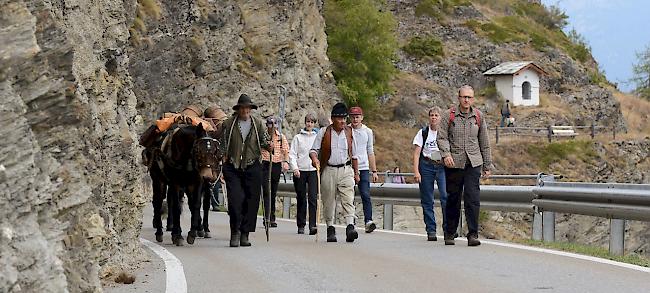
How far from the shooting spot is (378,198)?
70.9ft

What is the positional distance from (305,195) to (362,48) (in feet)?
164

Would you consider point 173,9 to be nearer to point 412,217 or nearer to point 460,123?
point 412,217

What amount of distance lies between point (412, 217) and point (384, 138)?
32208 millimetres

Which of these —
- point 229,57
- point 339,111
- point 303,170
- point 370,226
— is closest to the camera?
point 339,111

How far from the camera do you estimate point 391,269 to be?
1203 cm

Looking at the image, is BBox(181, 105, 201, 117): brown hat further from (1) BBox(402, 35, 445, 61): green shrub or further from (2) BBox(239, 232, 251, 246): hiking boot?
(1) BBox(402, 35, 445, 61): green shrub

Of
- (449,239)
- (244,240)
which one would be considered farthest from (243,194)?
(449,239)

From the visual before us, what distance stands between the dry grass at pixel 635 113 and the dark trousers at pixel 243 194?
6435 cm

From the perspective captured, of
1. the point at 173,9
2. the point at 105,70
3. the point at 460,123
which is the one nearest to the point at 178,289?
the point at 105,70

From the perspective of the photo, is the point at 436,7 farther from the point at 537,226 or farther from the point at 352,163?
the point at 537,226

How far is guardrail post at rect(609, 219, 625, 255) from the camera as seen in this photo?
13.9 m

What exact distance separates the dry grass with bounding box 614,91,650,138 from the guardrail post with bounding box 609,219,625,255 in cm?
6474

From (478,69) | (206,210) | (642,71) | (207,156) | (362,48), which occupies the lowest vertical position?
(206,210)

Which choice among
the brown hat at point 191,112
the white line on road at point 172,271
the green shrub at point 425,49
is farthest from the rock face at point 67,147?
the green shrub at point 425,49
